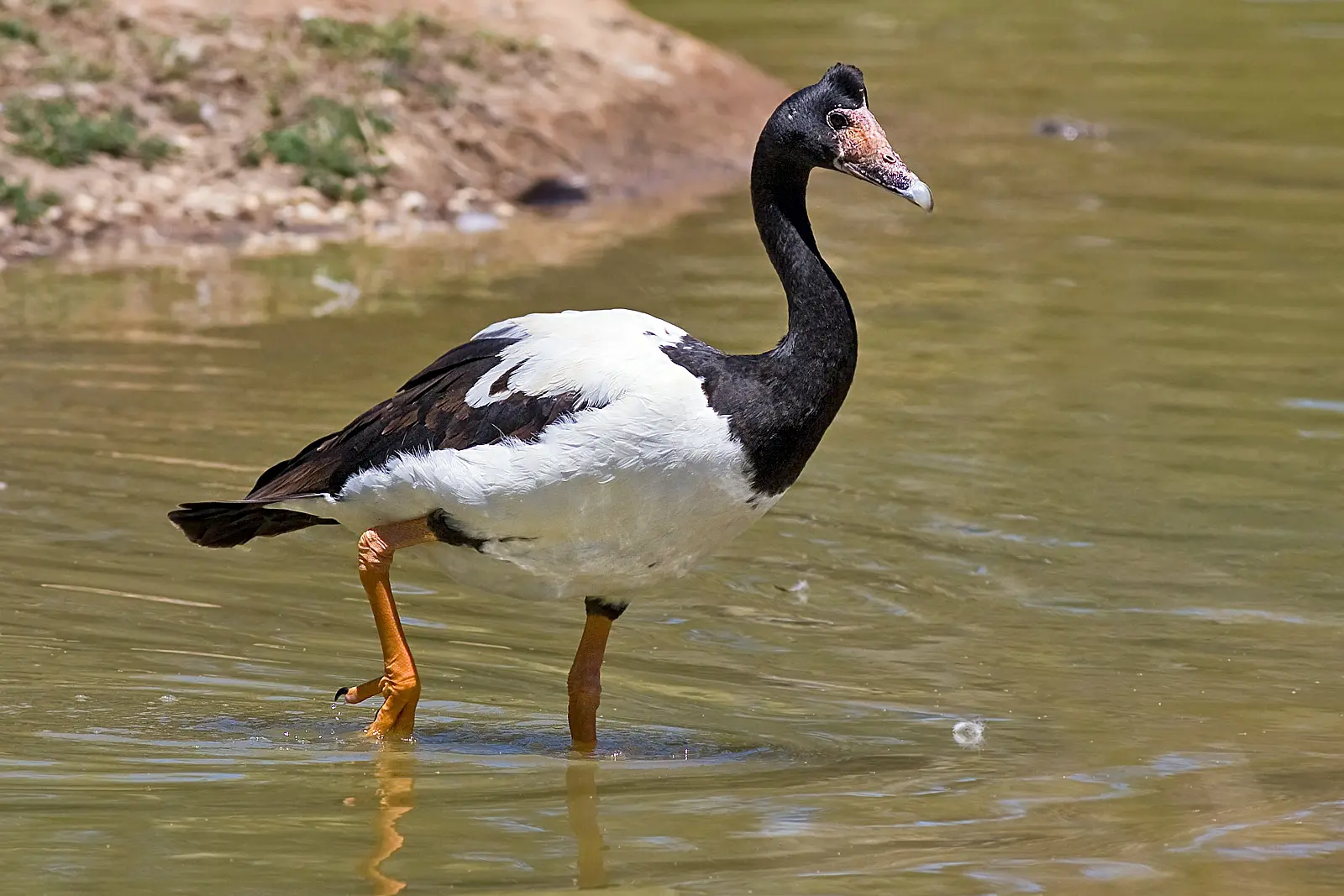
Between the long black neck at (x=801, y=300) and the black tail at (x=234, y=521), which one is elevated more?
the long black neck at (x=801, y=300)

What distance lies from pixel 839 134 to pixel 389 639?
194 centimetres

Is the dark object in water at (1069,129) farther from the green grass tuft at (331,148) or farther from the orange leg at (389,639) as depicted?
the orange leg at (389,639)

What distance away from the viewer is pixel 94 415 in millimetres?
9219

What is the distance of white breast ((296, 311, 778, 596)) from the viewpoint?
5.60 m

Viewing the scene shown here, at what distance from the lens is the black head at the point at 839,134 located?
19.7 feet

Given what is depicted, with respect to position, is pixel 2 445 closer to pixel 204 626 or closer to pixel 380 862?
pixel 204 626

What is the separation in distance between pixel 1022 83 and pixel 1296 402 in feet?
32.7

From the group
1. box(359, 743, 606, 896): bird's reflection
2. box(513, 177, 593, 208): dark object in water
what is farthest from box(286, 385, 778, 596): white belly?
box(513, 177, 593, 208): dark object in water

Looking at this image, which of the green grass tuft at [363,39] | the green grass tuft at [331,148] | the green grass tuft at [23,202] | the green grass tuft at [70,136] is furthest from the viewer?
the green grass tuft at [363,39]

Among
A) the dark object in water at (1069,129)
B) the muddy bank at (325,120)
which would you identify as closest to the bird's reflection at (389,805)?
the muddy bank at (325,120)

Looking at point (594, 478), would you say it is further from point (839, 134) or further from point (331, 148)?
point (331, 148)

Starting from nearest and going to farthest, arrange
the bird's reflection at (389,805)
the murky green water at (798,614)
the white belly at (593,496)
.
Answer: the bird's reflection at (389,805) → the murky green water at (798,614) → the white belly at (593,496)

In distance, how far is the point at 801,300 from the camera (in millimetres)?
5910

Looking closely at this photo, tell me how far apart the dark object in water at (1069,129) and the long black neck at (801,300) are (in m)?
11.4
